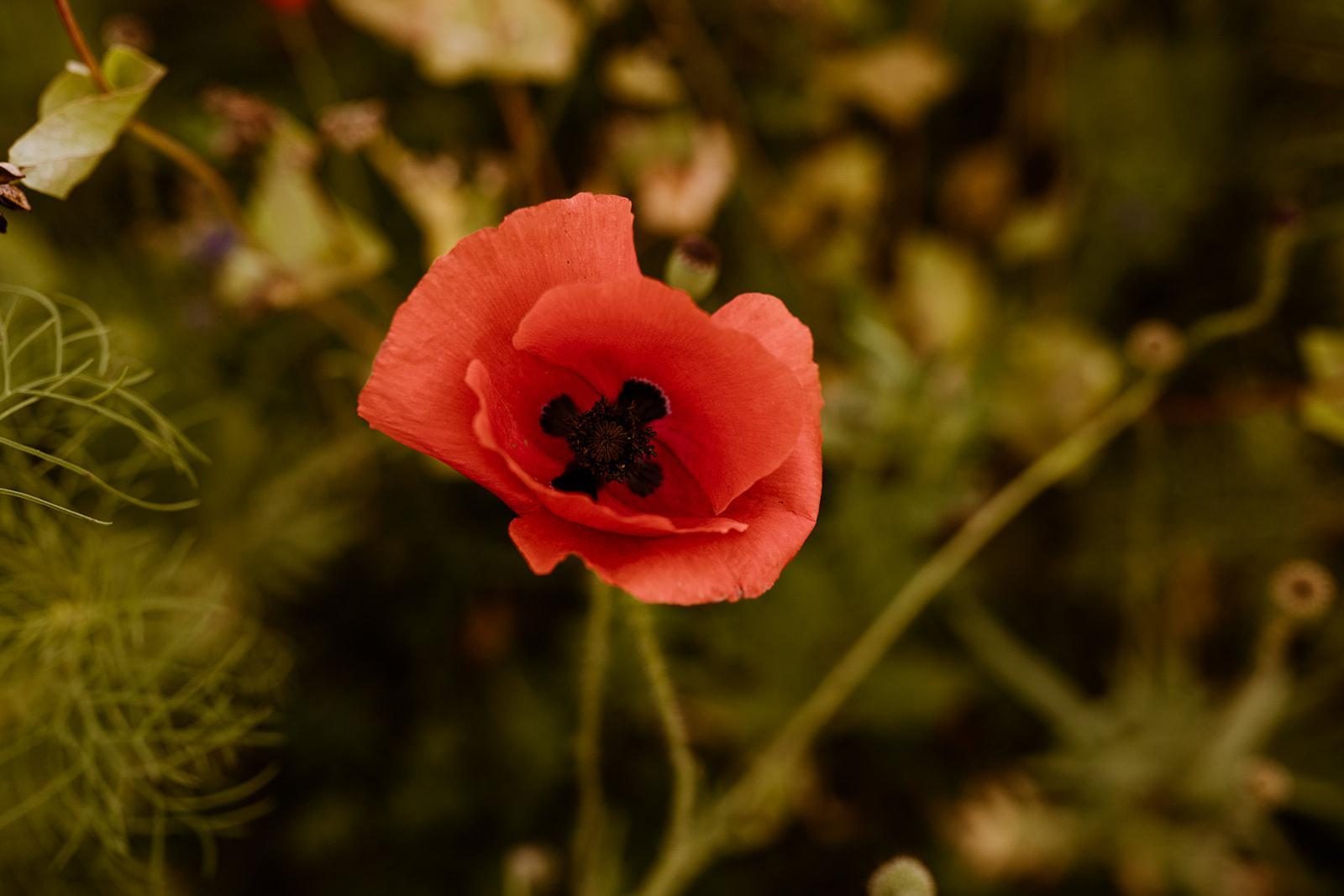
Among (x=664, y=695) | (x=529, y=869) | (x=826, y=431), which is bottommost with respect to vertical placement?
(x=529, y=869)

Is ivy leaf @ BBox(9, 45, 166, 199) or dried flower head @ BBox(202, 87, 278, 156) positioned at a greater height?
dried flower head @ BBox(202, 87, 278, 156)

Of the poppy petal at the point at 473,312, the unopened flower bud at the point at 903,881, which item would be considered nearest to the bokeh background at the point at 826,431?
the unopened flower bud at the point at 903,881

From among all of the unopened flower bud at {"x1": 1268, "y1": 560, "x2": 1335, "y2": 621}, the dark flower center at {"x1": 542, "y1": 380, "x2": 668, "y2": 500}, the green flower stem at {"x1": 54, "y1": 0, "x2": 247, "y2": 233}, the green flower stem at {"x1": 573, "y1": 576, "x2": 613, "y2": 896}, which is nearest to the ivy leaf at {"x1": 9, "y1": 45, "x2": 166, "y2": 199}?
the green flower stem at {"x1": 54, "y1": 0, "x2": 247, "y2": 233}

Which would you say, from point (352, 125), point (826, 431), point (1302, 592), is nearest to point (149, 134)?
Result: point (352, 125)

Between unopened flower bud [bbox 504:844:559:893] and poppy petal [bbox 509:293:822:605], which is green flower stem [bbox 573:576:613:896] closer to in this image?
unopened flower bud [bbox 504:844:559:893]

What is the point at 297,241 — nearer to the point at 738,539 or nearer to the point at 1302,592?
the point at 738,539

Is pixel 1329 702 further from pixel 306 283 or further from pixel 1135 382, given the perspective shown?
pixel 306 283

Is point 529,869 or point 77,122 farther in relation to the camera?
point 529,869
